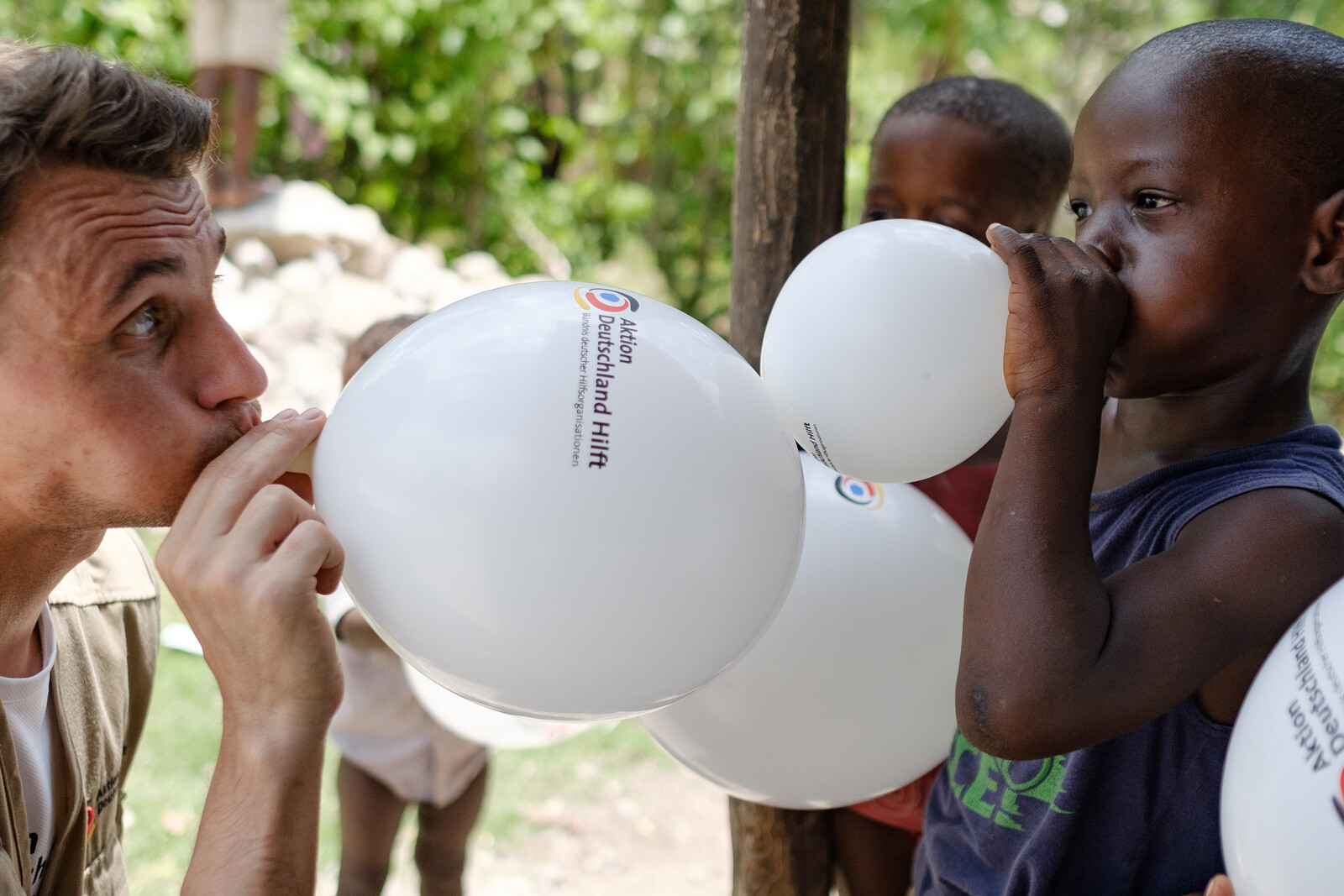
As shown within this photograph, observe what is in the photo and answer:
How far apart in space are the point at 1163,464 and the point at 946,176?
1.00 metres

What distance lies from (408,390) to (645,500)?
0.30m

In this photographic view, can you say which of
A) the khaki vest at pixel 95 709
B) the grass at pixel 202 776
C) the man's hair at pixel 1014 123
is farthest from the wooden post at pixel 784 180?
the grass at pixel 202 776

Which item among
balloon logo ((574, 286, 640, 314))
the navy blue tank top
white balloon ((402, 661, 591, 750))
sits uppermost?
balloon logo ((574, 286, 640, 314))

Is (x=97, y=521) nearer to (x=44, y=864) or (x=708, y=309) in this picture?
(x=44, y=864)

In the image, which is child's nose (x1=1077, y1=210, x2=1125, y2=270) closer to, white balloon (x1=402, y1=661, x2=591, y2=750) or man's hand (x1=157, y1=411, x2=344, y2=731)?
man's hand (x1=157, y1=411, x2=344, y2=731)

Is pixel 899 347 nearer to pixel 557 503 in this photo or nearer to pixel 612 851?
pixel 557 503

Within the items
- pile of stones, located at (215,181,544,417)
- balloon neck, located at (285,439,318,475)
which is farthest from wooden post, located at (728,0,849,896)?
pile of stones, located at (215,181,544,417)

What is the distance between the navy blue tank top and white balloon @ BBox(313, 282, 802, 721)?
52 cm

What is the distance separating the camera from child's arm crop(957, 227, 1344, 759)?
119 centimetres

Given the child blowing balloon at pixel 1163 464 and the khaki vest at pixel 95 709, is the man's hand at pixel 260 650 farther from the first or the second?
the child blowing balloon at pixel 1163 464

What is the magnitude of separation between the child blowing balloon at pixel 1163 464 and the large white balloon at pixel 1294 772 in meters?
0.10

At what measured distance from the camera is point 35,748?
170 centimetres

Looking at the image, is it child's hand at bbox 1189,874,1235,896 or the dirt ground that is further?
the dirt ground

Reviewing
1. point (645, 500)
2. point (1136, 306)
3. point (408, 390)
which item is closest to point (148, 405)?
point (408, 390)
